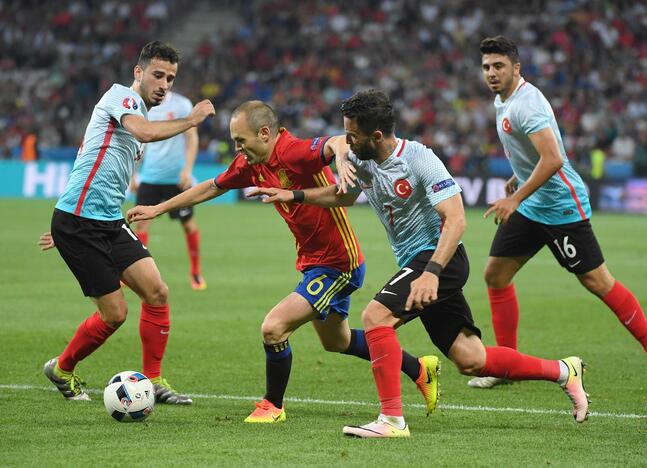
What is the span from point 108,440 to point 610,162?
88.9 feet

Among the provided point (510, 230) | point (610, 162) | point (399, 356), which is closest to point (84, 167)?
point (399, 356)

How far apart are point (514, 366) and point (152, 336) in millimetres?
2494

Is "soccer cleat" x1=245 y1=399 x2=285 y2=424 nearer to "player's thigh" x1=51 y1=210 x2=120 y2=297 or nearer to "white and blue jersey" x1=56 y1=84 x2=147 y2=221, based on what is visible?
"player's thigh" x1=51 y1=210 x2=120 y2=297

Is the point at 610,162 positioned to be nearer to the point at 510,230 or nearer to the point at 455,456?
the point at 510,230

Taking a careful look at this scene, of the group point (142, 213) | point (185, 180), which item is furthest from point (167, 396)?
point (185, 180)

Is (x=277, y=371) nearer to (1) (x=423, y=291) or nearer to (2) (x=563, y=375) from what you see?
(1) (x=423, y=291)

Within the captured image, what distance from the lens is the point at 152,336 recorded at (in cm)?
775

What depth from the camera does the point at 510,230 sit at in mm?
8539

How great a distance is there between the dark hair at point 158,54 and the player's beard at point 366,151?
1.78 metres

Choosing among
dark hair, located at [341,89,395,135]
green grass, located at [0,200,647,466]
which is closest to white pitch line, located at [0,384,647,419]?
green grass, located at [0,200,647,466]

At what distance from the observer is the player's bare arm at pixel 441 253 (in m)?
6.04

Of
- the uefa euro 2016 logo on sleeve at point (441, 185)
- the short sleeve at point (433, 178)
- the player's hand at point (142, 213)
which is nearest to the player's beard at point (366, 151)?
the short sleeve at point (433, 178)

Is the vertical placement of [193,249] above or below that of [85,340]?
below

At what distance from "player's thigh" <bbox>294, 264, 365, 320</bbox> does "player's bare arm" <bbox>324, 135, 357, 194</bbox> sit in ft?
2.52
